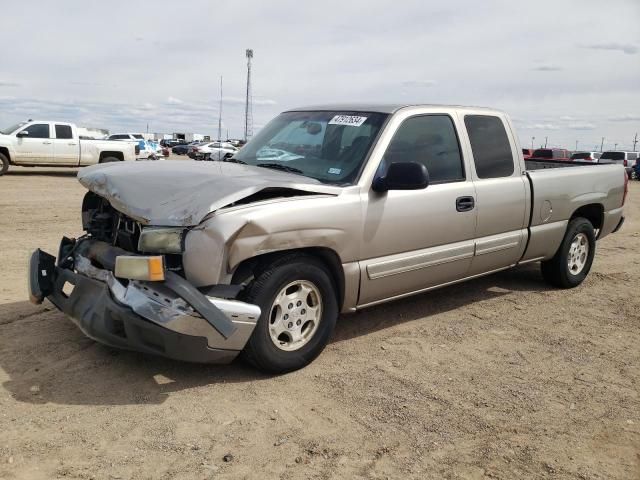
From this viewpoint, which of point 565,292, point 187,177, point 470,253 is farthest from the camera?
point 565,292

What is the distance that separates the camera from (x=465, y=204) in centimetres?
497

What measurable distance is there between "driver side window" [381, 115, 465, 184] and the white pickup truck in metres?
17.5

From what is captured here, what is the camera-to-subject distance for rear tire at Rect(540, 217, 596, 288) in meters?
6.36

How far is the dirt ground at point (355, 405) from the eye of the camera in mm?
2943

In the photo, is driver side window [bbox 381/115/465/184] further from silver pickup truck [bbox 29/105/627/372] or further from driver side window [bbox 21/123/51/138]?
driver side window [bbox 21/123/51/138]

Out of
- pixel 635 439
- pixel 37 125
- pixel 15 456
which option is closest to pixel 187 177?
pixel 15 456

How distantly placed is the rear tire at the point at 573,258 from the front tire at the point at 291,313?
3275 mm

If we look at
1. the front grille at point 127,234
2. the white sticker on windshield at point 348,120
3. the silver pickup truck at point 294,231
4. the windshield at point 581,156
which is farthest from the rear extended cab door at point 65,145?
the windshield at point 581,156

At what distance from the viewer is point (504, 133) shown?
5.66m

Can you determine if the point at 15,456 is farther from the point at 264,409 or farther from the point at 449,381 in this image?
the point at 449,381

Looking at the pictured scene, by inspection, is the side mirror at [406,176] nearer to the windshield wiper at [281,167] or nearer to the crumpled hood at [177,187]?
the crumpled hood at [177,187]

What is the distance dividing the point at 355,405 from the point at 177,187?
1.73 metres

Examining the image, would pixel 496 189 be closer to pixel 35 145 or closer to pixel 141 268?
pixel 141 268

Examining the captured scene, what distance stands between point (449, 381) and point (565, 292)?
10.1 ft
